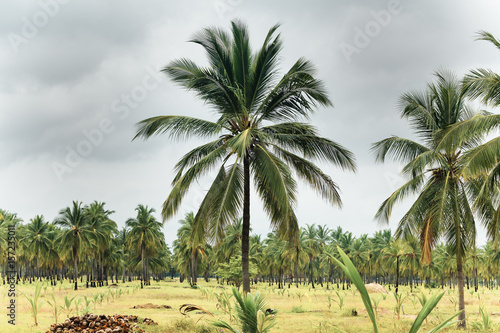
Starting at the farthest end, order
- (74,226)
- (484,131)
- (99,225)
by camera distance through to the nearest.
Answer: (99,225)
(74,226)
(484,131)

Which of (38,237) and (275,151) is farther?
(38,237)

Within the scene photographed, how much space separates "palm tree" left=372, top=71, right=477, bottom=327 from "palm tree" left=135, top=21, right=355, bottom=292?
407 centimetres

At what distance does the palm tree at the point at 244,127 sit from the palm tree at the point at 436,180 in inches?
160

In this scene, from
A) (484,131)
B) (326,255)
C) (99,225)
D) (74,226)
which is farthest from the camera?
(326,255)

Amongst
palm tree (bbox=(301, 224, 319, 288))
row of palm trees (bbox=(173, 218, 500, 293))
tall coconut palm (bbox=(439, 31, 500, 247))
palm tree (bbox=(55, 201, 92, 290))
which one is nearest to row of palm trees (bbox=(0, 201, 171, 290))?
palm tree (bbox=(55, 201, 92, 290))

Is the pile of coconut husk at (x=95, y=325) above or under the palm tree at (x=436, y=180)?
under

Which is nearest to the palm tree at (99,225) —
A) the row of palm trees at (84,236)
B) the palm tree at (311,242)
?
the row of palm trees at (84,236)

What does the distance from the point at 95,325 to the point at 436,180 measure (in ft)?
46.1

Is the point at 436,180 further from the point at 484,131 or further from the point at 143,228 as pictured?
the point at 143,228

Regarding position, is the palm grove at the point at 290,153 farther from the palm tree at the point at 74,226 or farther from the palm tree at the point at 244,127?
the palm tree at the point at 74,226

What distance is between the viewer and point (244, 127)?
14219 mm

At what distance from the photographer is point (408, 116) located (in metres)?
18.0

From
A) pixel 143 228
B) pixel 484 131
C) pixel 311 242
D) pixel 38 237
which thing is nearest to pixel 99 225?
pixel 143 228

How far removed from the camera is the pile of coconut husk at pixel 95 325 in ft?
35.0
